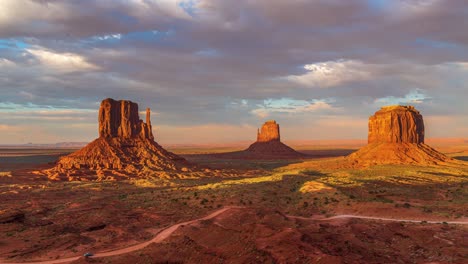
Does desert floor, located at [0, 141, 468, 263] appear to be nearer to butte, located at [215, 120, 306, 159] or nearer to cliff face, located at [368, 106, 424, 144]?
cliff face, located at [368, 106, 424, 144]

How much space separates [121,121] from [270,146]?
106124 millimetres

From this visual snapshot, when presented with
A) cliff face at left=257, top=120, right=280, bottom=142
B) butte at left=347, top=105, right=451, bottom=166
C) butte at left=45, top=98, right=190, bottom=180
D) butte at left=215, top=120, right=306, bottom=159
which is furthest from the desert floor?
cliff face at left=257, top=120, right=280, bottom=142

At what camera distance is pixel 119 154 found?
84062 mm

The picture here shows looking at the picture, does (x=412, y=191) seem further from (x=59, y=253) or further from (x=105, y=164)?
(x=105, y=164)

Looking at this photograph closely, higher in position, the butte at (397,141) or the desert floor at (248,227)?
the butte at (397,141)

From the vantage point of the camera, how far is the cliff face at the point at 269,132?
192m

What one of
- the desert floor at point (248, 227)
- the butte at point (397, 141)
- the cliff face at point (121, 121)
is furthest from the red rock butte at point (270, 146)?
the desert floor at point (248, 227)

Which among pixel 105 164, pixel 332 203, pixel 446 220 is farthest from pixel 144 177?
pixel 446 220

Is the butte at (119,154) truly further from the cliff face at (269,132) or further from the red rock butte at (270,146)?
Result: the cliff face at (269,132)

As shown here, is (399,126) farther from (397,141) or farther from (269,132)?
(269,132)

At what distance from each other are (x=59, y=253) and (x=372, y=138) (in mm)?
104253

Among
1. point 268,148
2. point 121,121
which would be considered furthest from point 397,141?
point 268,148

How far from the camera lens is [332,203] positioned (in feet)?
123

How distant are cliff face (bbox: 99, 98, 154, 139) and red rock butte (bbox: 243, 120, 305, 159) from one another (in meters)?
80.9
